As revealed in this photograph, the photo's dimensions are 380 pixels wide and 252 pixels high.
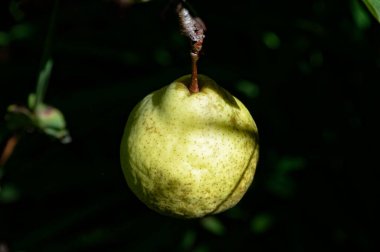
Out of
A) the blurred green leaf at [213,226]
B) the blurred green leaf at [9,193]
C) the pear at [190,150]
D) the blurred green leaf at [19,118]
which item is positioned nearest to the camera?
the pear at [190,150]

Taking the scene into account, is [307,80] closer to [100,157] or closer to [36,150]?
[100,157]

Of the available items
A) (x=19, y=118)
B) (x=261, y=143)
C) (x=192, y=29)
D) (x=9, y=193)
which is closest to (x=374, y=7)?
(x=192, y=29)

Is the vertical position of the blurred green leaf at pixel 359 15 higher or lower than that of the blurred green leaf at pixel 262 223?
higher

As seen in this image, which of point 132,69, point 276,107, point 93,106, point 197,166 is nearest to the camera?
point 197,166

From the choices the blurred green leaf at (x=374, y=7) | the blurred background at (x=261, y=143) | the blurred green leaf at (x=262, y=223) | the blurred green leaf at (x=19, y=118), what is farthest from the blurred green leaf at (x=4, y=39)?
the blurred green leaf at (x=374, y=7)

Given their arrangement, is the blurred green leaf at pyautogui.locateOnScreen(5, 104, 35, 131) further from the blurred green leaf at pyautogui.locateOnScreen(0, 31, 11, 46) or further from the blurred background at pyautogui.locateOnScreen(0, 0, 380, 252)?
the blurred green leaf at pyautogui.locateOnScreen(0, 31, 11, 46)

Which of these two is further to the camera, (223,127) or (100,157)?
(100,157)

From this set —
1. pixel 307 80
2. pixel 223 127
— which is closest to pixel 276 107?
pixel 307 80

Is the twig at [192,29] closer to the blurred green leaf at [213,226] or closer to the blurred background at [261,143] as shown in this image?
the blurred background at [261,143]
